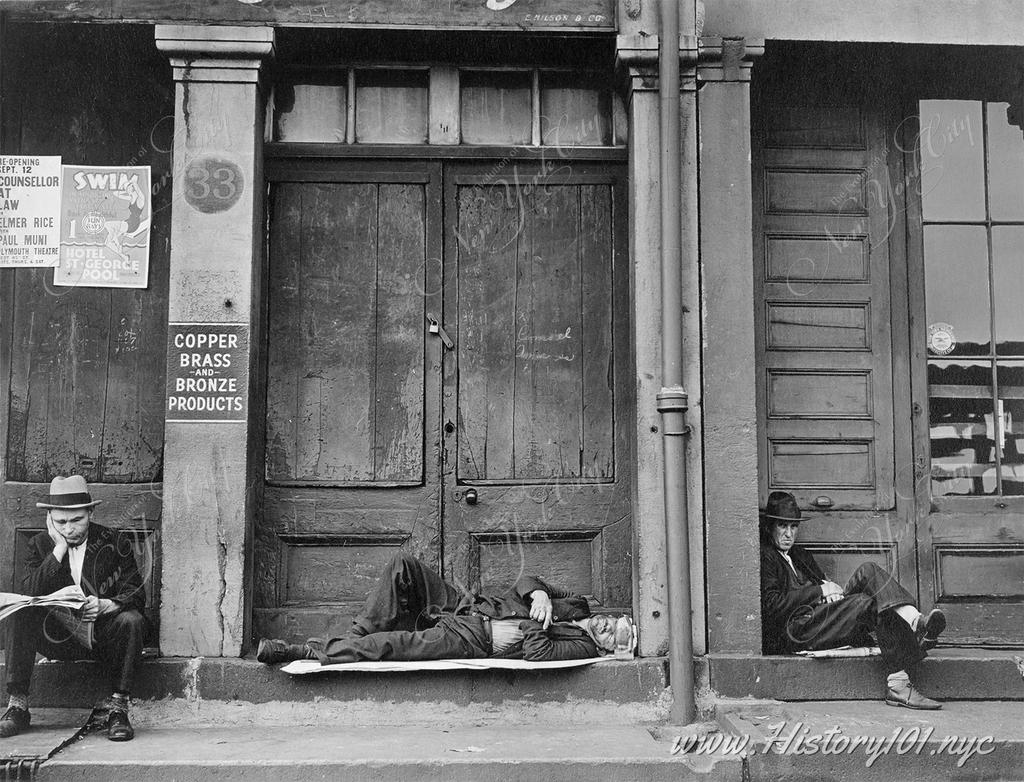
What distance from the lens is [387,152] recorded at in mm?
6141

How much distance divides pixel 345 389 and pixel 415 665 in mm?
1767

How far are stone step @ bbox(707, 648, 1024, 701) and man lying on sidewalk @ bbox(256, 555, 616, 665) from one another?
0.72 m

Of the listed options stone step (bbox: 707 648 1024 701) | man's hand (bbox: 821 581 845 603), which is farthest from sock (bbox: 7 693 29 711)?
man's hand (bbox: 821 581 845 603)

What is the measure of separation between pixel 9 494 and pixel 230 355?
1.74m

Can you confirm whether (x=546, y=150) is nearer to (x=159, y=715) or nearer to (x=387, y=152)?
(x=387, y=152)

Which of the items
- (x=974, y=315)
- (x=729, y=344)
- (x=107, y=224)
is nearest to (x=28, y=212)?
(x=107, y=224)

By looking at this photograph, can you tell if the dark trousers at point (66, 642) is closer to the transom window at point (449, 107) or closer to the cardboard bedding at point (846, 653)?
the transom window at point (449, 107)

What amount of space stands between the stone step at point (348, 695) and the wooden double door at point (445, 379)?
60cm

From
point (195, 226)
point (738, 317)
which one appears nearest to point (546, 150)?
point (738, 317)

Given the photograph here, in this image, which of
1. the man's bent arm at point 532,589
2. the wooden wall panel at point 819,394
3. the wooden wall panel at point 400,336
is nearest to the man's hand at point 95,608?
the wooden wall panel at point 400,336

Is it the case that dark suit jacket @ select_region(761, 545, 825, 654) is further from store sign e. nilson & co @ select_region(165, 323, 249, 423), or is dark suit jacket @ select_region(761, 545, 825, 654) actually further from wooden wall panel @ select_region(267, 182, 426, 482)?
store sign e. nilson & co @ select_region(165, 323, 249, 423)

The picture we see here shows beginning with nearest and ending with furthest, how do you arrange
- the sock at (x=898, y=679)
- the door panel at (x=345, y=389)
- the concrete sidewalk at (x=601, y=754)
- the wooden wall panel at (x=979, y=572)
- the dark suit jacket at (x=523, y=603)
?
1. the concrete sidewalk at (x=601, y=754)
2. the sock at (x=898, y=679)
3. the dark suit jacket at (x=523, y=603)
4. the door panel at (x=345, y=389)
5. the wooden wall panel at (x=979, y=572)

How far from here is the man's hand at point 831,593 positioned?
18.5 feet

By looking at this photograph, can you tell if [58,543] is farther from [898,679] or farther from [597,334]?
[898,679]
